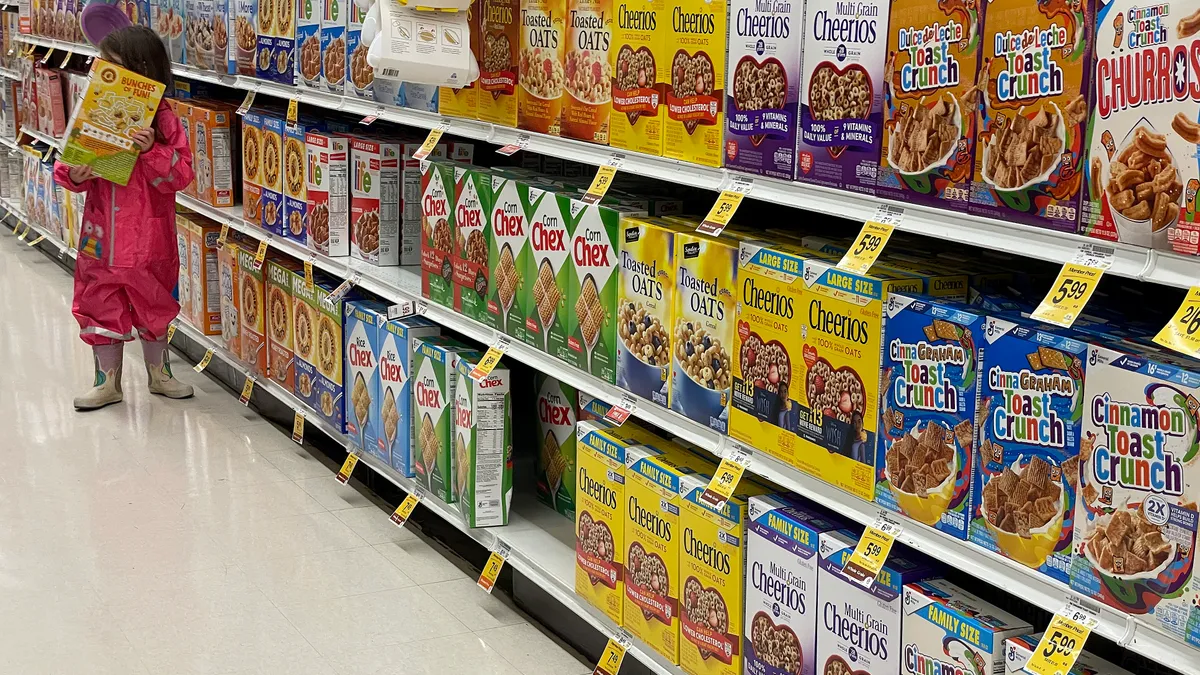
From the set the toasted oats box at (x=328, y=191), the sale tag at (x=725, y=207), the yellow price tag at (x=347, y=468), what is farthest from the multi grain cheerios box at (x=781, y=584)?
the toasted oats box at (x=328, y=191)

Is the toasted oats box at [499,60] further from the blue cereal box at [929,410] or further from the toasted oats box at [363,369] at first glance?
the blue cereal box at [929,410]

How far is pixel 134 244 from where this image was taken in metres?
5.11

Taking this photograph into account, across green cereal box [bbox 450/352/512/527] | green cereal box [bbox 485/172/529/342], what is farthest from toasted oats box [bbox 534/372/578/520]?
green cereal box [bbox 485/172/529/342]

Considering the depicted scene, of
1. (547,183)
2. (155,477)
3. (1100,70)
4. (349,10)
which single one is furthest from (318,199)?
(1100,70)

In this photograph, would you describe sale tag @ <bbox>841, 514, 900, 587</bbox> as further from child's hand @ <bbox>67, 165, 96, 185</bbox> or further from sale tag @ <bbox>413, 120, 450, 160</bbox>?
child's hand @ <bbox>67, 165, 96, 185</bbox>

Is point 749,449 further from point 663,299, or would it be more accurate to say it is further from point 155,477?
point 155,477

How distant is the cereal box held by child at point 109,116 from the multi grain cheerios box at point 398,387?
1.52 meters

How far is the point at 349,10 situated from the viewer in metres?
3.98

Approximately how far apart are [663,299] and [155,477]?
2513 mm

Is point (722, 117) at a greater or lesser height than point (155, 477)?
greater

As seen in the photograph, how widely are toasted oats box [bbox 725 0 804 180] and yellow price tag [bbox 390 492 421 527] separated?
71.3 inches

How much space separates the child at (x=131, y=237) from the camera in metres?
4.98

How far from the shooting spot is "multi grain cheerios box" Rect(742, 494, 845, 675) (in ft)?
7.65

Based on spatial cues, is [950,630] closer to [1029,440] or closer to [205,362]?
[1029,440]
